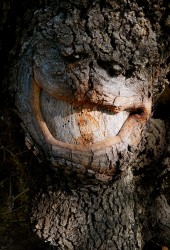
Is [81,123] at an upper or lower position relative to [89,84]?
lower

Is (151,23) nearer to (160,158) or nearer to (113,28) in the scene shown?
(113,28)

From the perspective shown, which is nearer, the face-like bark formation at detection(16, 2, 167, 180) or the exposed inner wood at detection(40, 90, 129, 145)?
the face-like bark formation at detection(16, 2, 167, 180)

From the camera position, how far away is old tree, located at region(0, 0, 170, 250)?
4.72 feet

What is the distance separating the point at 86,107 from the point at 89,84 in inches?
5.1

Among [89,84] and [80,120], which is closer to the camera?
[89,84]

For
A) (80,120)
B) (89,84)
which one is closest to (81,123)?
(80,120)

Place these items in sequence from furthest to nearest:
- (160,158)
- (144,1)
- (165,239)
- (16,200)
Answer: (16,200) < (165,239) < (160,158) < (144,1)

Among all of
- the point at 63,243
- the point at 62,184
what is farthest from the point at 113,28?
the point at 63,243

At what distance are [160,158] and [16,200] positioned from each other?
1.08 metres

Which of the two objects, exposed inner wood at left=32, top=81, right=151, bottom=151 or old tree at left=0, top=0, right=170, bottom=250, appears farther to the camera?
exposed inner wood at left=32, top=81, right=151, bottom=151

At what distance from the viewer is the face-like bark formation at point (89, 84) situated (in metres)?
1.43

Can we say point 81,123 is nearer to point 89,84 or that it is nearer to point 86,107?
point 86,107

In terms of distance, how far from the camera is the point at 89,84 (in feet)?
4.78

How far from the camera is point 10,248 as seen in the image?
242cm
